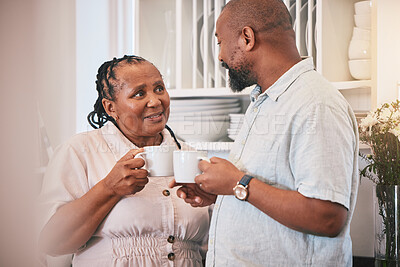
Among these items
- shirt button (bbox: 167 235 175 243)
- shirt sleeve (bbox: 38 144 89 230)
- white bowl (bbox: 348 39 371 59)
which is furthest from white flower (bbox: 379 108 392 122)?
shirt sleeve (bbox: 38 144 89 230)

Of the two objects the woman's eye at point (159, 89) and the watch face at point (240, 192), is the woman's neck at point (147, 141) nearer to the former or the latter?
the woman's eye at point (159, 89)

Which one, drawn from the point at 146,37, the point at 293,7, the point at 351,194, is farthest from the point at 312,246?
the point at 146,37

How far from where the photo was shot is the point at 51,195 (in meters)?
1.24

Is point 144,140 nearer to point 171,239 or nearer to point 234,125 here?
point 171,239

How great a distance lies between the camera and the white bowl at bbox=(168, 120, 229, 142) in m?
1.86

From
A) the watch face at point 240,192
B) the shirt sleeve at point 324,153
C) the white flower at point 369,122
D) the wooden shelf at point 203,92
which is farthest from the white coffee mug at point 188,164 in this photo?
the wooden shelf at point 203,92

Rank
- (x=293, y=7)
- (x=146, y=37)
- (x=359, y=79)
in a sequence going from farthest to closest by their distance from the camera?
(x=146, y=37)
(x=293, y=7)
(x=359, y=79)

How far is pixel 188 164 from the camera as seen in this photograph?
1058mm

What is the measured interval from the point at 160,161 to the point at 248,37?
0.36 metres

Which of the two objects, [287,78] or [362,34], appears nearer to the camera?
[287,78]

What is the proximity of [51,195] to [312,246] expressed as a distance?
2.29 ft

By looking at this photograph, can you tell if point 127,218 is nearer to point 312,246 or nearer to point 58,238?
point 58,238

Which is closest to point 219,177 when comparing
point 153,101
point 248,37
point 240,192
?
point 240,192

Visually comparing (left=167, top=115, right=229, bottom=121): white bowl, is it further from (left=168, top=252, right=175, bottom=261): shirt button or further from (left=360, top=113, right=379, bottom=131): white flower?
(left=168, top=252, right=175, bottom=261): shirt button
